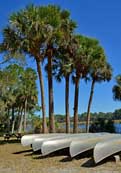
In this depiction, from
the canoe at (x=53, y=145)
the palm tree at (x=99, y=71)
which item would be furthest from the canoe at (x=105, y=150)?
the palm tree at (x=99, y=71)

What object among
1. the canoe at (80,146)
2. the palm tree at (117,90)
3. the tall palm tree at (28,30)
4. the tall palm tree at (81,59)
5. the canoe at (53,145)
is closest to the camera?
the canoe at (80,146)

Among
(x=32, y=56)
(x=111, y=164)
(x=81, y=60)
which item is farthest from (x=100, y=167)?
(x=81, y=60)

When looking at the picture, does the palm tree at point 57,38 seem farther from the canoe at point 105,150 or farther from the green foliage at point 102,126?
the green foliage at point 102,126

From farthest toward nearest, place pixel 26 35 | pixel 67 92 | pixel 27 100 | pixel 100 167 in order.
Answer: pixel 27 100, pixel 67 92, pixel 26 35, pixel 100 167

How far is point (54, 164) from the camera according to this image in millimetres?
12977

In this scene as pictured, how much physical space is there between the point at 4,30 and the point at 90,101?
45.1 ft

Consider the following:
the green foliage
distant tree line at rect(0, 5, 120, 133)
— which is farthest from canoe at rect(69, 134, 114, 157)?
the green foliage

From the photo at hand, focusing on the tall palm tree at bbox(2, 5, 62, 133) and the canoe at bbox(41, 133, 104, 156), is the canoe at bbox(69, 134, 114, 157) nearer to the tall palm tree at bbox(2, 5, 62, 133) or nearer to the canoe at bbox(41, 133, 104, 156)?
the canoe at bbox(41, 133, 104, 156)

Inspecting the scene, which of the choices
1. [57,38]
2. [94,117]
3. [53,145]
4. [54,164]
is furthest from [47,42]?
[94,117]

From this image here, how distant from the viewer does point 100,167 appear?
11672mm

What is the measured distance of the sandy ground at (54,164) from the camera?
11.4 metres

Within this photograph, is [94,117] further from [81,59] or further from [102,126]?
[81,59]

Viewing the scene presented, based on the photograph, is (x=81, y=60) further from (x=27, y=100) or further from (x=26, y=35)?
(x=27, y=100)

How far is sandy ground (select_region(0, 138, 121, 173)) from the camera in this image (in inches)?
450
